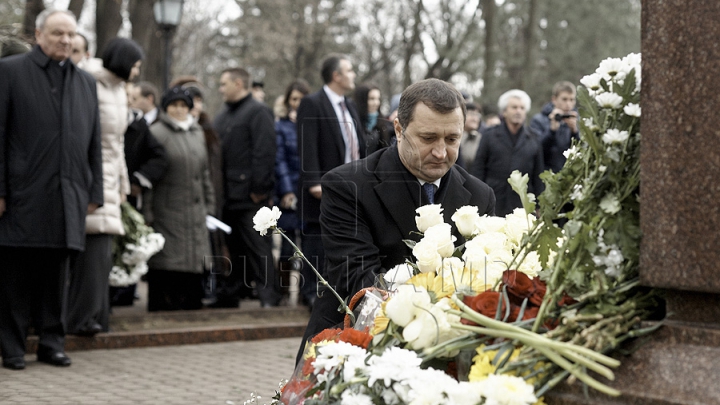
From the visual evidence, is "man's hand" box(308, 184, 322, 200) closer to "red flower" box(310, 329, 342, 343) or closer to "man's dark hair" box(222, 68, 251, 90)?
"man's dark hair" box(222, 68, 251, 90)

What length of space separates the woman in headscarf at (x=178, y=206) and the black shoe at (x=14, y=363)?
8.78 feet

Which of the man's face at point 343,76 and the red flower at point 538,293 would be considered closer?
the red flower at point 538,293

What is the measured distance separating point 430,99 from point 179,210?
6037mm

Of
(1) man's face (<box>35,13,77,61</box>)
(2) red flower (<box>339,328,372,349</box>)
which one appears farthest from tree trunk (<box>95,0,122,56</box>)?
(2) red flower (<box>339,328,372,349</box>)

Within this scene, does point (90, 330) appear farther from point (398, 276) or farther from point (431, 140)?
point (398, 276)

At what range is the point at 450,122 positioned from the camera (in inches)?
170

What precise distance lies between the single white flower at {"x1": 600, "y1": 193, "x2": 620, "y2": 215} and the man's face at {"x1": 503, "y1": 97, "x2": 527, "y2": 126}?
24.6 ft

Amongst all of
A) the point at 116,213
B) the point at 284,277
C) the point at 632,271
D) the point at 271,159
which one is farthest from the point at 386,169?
the point at 284,277

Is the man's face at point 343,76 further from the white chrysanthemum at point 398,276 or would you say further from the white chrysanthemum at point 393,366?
the white chrysanthemum at point 393,366

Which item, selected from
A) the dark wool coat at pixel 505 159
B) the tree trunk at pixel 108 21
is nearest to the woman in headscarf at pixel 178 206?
the dark wool coat at pixel 505 159

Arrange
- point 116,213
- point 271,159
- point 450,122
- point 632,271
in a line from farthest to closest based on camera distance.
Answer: point 271,159 → point 116,213 → point 450,122 → point 632,271

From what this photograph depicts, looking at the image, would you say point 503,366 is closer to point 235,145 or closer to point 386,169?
point 386,169

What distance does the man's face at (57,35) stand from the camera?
7.54 metres

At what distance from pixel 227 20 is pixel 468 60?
13.7m
